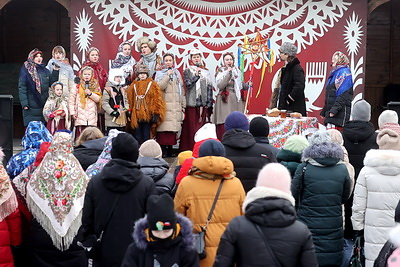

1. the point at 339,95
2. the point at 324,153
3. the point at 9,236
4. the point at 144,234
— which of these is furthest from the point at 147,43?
the point at 144,234

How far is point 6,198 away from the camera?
5.44 meters

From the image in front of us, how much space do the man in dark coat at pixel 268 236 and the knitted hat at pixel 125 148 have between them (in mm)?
1136

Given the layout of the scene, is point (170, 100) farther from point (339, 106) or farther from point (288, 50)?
point (339, 106)

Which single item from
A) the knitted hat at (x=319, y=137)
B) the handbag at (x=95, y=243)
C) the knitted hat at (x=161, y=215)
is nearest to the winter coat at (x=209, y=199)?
the handbag at (x=95, y=243)

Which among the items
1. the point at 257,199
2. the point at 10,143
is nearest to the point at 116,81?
the point at 10,143

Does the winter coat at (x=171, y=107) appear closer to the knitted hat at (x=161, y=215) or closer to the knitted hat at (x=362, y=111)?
the knitted hat at (x=362, y=111)

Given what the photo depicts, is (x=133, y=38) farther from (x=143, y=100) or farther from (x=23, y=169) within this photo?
(x=23, y=169)

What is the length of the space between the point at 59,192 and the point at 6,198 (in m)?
0.42

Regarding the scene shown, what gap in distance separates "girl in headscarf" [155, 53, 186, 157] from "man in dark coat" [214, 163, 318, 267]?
280 inches

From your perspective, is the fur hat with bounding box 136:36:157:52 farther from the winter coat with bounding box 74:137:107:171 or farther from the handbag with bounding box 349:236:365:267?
the handbag with bounding box 349:236:365:267

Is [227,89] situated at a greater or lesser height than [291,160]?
greater

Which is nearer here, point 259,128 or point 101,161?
point 101,161

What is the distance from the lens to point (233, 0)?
1186 centimetres

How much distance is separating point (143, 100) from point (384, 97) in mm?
6046
